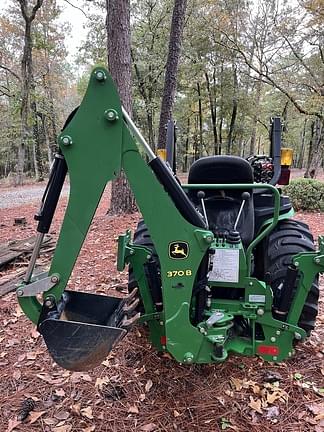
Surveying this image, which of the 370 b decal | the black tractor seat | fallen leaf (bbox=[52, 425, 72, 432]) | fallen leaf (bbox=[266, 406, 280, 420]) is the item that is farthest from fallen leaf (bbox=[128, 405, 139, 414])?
the black tractor seat

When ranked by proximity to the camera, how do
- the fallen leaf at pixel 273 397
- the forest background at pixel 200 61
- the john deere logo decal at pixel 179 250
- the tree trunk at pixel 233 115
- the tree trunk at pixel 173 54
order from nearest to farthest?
the john deere logo decal at pixel 179 250 → the fallen leaf at pixel 273 397 → the tree trunk at pixel 173 54 → the forest background at pixel 200 61 → the tree trunk at pixel 233 115

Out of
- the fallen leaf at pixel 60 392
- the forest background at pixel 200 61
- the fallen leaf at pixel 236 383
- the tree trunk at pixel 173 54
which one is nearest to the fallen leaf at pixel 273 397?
the fallen leaf at pixel 236 383

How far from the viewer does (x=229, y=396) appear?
7.66ft

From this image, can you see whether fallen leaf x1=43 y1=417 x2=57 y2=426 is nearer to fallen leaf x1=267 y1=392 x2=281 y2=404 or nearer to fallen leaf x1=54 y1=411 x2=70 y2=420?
fallen leaf x1=54 y1=411 x2=70 y2=420

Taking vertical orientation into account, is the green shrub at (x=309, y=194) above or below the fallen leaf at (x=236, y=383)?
above

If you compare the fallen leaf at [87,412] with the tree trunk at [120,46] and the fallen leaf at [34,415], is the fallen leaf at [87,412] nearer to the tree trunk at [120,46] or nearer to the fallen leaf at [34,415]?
the fallen leaf at [34,415]

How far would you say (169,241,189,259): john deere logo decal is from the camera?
193 cm

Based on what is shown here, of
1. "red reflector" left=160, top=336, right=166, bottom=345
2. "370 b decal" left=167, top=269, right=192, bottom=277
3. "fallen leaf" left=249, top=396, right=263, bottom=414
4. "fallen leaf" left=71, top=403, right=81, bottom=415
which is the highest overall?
"370 b decal" left=167, top=269, right=192, bottom=277

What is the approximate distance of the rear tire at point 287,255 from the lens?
244cm

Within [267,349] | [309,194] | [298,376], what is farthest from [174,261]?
[309,194]

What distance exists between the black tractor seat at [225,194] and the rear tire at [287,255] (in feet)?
0.71

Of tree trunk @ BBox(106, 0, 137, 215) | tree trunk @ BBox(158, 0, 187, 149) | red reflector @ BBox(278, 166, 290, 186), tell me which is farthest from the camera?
tree trunk @ BBox(158, 0, 187, 149)

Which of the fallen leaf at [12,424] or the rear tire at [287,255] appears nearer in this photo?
the fallen leaf at [12,424]

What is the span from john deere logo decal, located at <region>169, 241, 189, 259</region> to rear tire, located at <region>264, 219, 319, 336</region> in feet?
2.95
